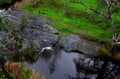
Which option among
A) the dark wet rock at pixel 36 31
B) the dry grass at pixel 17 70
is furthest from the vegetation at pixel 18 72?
the dark wet rock at pixel 36 31

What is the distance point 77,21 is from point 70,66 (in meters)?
20.3

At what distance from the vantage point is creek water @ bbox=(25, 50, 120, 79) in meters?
34.7

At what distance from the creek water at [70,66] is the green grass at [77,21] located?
8.71 metres

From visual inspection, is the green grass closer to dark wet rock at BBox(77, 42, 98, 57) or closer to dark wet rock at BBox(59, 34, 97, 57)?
dark wet rock at BBox(59, 34, 97, 57)

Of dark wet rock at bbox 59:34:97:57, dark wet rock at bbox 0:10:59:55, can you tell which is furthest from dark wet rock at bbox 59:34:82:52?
dark wet rock at bbox 0:10:59:55

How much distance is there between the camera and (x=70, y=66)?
122 ft

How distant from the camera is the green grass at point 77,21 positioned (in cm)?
5014

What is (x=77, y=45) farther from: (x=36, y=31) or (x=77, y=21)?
(x=77, y=21)

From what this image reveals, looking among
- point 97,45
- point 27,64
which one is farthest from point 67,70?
point 97,45

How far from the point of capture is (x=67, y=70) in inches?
1407

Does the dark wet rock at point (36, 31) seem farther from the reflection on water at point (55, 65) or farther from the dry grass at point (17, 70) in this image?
the dry grass at point (17, 70)

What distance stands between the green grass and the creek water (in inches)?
343

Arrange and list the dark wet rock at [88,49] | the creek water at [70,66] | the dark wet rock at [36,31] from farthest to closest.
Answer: the dark wet rock at [88,49]
the dark wet rock at [36,31]
the creek water at [70,66]

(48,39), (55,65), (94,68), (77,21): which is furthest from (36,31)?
(94,68)
